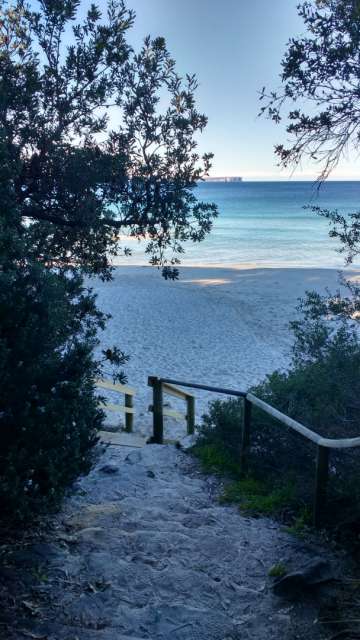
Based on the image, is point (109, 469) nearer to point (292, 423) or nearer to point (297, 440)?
point (297, 440)

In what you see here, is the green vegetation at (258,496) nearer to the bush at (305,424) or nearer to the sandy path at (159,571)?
the bush at (305,424)

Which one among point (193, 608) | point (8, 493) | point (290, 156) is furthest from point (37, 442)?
point (290, 156)

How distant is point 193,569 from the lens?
13.1ft

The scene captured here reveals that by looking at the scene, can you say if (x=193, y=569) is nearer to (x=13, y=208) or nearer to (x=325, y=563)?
(x=325, y=563)

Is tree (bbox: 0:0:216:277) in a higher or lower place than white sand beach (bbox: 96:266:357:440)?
higher

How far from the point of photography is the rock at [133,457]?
6.54 meters

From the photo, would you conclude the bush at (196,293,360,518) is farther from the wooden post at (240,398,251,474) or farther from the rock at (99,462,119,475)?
the rock at (99,462,119,475)

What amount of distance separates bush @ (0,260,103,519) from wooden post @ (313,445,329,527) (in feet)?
5.97

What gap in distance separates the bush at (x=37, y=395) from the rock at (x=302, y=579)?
1.40 meters

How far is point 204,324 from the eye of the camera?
1991 centimetres

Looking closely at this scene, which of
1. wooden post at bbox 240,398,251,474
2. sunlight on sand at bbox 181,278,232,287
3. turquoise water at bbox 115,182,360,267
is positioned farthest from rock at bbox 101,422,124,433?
sunlight on sand at bbox 181,278,232,287

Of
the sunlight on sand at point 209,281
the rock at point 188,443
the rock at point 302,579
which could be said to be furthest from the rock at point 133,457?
the sunlight on sand at point 209,281

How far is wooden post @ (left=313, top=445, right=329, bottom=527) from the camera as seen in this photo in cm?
446

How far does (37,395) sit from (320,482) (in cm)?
230
